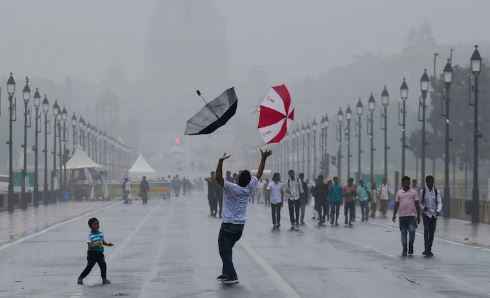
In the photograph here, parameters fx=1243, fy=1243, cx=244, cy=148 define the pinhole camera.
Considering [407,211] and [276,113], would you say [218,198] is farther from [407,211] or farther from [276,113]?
[276,113]

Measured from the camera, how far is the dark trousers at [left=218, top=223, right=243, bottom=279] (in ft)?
61.9

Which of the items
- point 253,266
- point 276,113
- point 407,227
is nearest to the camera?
point 276,113

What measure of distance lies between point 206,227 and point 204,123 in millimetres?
22098

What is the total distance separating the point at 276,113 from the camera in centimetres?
2056

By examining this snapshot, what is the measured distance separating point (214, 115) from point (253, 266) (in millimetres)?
5655

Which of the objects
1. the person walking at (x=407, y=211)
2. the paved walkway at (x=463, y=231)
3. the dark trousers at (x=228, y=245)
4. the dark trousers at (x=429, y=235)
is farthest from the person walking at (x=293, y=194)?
the dark trousers at (x=228, y=245)

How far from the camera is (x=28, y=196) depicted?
63594mm

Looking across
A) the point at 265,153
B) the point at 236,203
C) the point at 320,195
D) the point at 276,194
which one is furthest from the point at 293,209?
the point at 265,153

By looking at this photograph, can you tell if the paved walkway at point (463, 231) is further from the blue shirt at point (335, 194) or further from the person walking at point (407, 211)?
the person walking at point (407, 211)

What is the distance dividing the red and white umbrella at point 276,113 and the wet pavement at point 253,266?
7.77ft

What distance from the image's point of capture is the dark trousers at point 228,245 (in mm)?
18875

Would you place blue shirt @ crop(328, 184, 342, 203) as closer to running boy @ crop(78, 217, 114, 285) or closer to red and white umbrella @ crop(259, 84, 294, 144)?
red and white umbrella @ crop(259, 84, 294, 144)

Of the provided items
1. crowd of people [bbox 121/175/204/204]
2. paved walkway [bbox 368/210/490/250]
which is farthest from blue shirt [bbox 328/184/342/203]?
crowd of people [bbox 121/175/204/204]

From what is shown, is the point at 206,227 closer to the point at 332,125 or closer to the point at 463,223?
the point at 463,223
